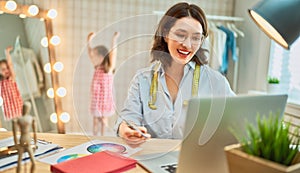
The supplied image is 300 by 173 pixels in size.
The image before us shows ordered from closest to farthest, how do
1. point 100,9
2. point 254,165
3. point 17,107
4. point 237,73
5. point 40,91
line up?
point 254,165 → point 17,107 → point 40,91 → point 100,9 → point 237,73

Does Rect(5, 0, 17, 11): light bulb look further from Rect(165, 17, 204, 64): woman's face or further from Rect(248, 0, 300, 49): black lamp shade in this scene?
Rect(248, 0, 300, 49): black lamp shade

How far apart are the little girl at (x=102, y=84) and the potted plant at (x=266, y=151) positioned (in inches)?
16.6

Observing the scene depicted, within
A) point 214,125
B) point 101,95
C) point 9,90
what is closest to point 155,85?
point 101,95

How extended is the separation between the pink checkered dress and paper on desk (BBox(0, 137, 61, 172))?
27 centimetres

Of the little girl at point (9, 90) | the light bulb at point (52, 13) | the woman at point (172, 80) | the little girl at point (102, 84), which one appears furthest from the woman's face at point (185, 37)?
the light bulb at point (52, 13)

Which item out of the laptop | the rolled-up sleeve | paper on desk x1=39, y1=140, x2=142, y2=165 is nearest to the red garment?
paper on desk x1=39, y1=140, x2=142, y2=165

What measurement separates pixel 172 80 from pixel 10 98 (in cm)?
183

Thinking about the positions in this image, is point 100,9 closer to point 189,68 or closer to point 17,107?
point 17,107

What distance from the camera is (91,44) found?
3.23 ft

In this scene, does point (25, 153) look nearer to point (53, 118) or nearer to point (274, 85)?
point (53, 118)

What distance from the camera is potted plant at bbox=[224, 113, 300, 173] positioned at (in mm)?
744

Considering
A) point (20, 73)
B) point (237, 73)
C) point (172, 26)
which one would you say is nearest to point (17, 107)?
point (20, 73)

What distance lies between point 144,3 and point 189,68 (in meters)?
2.23

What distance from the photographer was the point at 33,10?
9.05 ft
